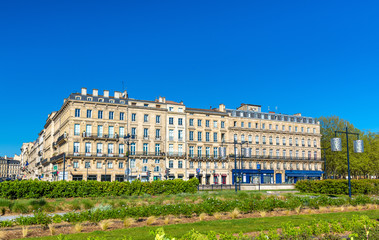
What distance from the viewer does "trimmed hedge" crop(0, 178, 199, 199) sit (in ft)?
81.4

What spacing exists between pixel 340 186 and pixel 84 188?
2539cm

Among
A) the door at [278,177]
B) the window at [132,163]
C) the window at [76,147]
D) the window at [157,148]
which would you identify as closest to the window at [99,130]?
the window at [76,147]

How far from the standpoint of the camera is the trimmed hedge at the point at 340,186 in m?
32.7

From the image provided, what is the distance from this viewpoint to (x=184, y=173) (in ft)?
191

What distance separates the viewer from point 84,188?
88.0 ft

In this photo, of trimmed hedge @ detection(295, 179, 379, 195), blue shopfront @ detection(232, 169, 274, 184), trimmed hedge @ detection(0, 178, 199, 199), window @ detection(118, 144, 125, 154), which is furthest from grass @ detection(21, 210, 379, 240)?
blue shopfront @ detection(232, 169, 274, 184)

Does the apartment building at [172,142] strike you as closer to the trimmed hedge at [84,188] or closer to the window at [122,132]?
the window at [122,132]

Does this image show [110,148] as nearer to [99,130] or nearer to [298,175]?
[99,130]

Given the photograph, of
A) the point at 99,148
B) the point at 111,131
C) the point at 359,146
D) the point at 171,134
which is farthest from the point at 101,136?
the point at 359,146

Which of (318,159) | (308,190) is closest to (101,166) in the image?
(308,190)

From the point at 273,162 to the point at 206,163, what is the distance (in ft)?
52.6

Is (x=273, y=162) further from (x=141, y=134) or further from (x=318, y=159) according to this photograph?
(x=141, y=134)

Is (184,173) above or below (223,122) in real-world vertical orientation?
below

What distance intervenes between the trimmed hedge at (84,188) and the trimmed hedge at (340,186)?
1472 centimetres
